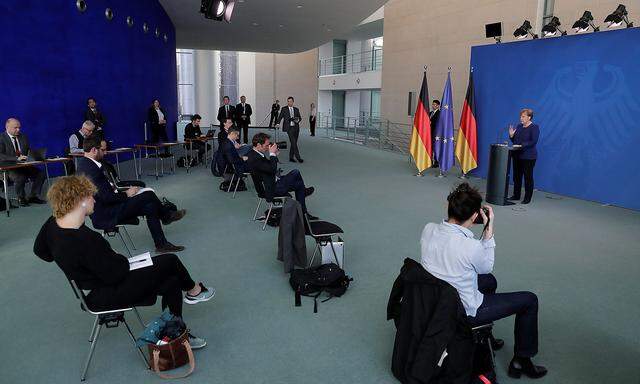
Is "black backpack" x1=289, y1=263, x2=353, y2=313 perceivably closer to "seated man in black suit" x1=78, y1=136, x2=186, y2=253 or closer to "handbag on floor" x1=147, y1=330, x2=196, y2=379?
"handbag on floor" x1=147, y1=330, x2=196, y2=379

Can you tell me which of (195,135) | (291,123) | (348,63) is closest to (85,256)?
(195,135)

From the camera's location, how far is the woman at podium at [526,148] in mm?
7309

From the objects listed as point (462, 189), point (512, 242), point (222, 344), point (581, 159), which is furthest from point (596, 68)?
point (222, 344)

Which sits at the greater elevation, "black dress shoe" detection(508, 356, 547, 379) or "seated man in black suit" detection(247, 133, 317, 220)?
"seated man in black suit" detection(247, 133, 317, 220)

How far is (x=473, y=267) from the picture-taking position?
2.51 m

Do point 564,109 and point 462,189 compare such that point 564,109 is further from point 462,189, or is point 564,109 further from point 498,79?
point 462,189

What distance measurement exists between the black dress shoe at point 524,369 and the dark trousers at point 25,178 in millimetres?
7059

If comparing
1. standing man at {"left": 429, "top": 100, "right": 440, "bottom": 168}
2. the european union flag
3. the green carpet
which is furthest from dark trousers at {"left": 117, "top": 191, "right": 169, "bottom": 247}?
standing man at {"left": 429, "top": 100, "right": 440, "bottom": 168}

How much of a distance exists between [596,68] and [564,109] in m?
0.83

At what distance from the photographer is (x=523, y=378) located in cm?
281

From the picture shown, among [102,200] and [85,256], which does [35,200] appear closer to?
[102,200]

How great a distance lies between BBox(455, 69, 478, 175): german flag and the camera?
379 inches

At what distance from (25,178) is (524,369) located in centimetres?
727

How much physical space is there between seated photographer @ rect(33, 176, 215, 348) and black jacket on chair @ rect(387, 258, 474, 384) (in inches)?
61.9
